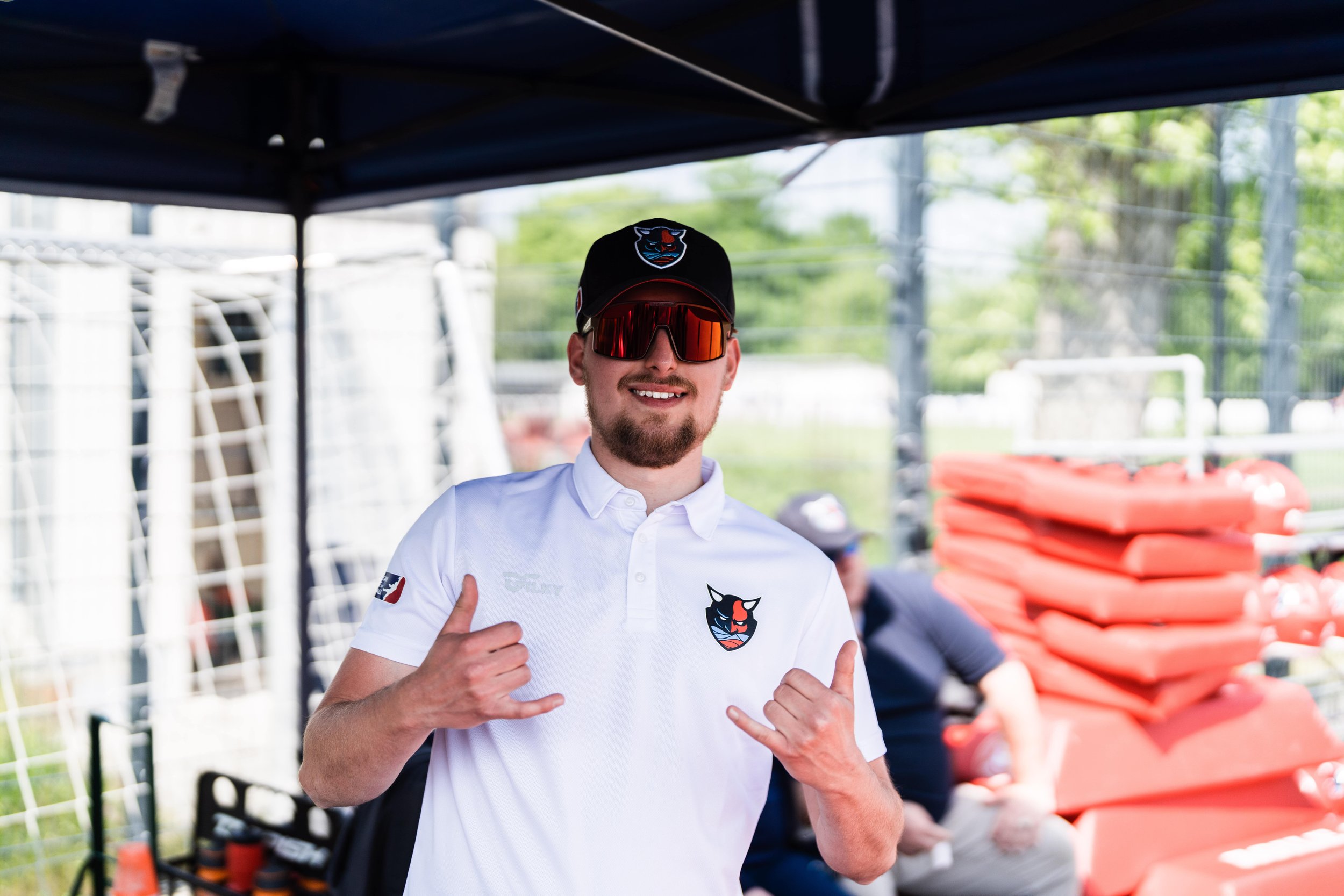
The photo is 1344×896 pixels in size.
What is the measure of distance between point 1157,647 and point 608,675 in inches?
100

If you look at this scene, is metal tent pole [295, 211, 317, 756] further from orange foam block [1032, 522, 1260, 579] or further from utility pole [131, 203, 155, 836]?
orange foam block [1032, 522, 1260, 579]

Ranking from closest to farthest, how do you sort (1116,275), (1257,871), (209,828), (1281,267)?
(209,828), (1257,871), (1281,267), (1116,275)

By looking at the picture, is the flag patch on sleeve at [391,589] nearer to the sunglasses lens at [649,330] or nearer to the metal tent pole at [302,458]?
the sunglasses lens at [649,330]

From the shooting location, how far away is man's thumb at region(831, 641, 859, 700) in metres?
1.45

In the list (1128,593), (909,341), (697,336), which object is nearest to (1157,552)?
(1128,593)

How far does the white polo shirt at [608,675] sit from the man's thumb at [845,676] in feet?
0.35

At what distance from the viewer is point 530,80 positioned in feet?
8.82

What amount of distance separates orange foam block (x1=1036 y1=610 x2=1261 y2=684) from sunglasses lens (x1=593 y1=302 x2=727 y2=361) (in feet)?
7.92

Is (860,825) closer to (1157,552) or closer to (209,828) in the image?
(209,828)

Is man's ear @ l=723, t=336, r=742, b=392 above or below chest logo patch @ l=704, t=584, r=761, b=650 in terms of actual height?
above

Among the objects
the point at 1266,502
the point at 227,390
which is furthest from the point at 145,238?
the point at 1266,502

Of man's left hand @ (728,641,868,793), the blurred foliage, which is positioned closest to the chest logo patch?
man's left hand @ (728,641,868,793)

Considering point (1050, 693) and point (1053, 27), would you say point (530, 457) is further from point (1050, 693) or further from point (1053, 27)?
point (1053, 27)

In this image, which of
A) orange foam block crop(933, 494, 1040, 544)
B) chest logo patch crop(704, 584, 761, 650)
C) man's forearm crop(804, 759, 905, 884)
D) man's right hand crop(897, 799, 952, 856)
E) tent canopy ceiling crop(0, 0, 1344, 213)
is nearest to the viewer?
man's forearm crop(804, 759, 905, 884)
